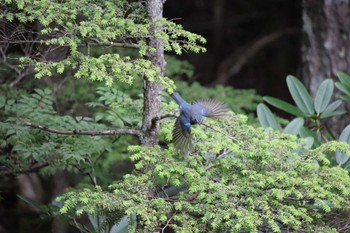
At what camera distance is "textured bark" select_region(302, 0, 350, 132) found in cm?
376

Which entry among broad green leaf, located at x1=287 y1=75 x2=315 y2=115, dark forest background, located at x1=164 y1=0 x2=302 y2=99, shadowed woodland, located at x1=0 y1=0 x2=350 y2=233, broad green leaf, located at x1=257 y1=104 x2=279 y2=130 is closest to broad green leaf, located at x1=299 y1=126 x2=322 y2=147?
shadowed woodland, located at x1=0 y1=0 x2=350 y2=233

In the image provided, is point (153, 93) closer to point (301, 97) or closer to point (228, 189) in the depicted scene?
point (228, 189)

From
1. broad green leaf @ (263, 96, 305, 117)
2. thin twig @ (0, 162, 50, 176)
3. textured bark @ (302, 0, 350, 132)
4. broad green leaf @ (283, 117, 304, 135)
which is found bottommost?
thin twig @ (0, 162, 50, 176)

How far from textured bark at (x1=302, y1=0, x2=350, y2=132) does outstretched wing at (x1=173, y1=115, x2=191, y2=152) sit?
1852 mm

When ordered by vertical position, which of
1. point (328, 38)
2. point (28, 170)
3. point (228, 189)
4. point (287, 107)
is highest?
point (328, 38)

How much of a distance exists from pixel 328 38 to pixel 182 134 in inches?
78.0

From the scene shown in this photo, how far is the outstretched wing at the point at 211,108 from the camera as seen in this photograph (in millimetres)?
2084

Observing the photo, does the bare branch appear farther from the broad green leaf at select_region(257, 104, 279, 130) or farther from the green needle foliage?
the broad green leaf at select_region(257, 104, 279, 130)

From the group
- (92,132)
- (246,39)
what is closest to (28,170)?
(92,132)

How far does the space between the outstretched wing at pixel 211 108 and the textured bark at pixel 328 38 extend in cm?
180

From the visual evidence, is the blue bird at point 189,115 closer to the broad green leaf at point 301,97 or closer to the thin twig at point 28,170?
the thin twig at point 28,170

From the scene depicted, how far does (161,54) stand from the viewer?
2162mm

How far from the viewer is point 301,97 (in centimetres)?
307

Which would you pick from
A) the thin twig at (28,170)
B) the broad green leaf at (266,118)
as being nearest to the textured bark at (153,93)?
the thin twig at (28,170)
